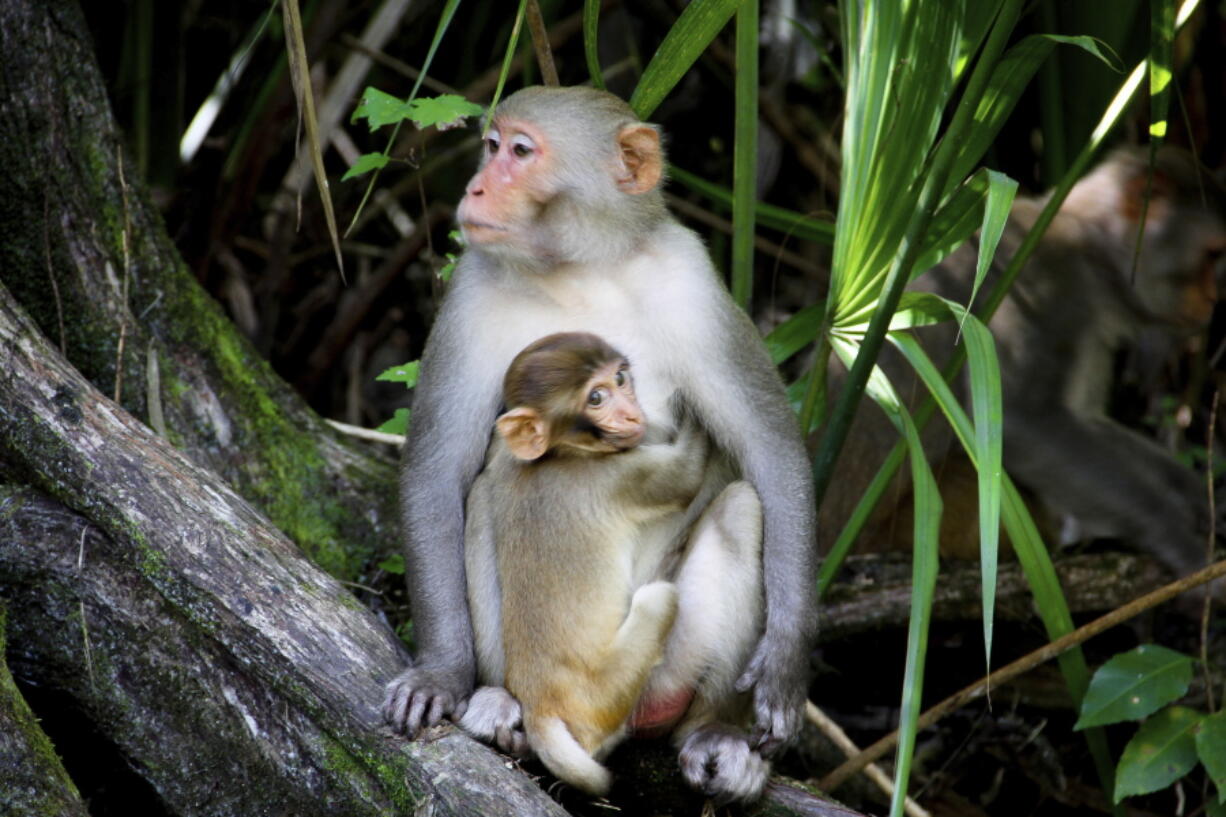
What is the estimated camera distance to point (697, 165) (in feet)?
23.4

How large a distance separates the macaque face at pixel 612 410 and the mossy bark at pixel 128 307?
1.17m

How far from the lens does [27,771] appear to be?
8.48ft

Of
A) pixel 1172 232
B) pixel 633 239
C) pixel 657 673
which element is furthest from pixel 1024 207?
pixel 657 673

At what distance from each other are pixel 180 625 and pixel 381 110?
1.37 metres

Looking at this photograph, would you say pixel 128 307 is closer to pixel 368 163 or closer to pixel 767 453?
pixel 368 163

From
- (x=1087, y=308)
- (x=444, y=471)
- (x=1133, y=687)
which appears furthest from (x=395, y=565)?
(x=1087, y=308)

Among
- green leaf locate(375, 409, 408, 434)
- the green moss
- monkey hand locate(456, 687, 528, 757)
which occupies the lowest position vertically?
the green moss

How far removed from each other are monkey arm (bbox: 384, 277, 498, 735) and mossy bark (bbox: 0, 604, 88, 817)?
89cm

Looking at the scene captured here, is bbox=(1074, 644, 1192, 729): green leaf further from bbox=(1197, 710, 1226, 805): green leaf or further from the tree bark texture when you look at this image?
the tree bark texture

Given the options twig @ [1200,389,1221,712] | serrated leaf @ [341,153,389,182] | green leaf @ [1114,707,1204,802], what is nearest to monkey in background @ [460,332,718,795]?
serrated leaf @ [341,153,389,182]

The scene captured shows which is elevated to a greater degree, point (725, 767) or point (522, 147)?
point (522, 147)

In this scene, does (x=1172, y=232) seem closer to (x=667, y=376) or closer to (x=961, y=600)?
(x=961, y=600)

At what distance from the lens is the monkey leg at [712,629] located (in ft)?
10.4

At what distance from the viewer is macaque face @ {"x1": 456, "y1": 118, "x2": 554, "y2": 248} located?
3242 millimetres
